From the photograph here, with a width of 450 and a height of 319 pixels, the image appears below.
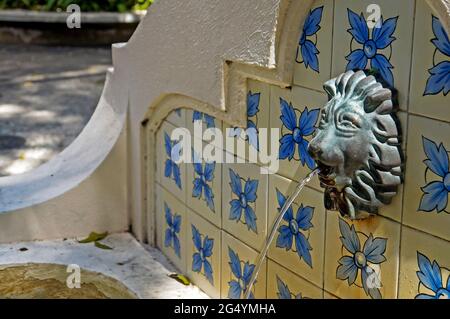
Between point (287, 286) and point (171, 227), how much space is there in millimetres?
1027

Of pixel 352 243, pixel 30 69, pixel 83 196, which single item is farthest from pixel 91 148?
pixel 30 69

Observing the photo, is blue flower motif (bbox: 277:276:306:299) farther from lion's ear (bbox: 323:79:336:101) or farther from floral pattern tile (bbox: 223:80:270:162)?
lion's ear (bbox: 323:79:336:101)

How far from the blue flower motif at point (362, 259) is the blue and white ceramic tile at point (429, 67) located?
0.46 metres

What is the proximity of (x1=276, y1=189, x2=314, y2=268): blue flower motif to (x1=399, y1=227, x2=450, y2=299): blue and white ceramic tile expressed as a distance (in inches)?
18.3

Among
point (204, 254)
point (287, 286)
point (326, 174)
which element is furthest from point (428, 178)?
point (204, 254)

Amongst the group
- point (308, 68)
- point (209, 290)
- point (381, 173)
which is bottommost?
point (209, 290)

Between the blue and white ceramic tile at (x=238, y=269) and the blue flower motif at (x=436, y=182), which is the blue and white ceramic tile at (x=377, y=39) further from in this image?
the blue and white ceramic tile at (x=238, y=269)

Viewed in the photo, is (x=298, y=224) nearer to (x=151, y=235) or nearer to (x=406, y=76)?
(x=406, y=76)

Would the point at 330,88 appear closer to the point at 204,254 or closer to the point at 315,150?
the point at 315,150

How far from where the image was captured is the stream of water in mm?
2666

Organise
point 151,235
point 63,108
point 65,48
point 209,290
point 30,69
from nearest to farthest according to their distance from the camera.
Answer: point 209,290 < point 151,235 < point 63,108 < point 30,69 < point 65,48

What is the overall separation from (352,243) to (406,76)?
586mm

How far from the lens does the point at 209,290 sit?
3518 millimetres

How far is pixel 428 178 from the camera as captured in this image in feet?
7.49
